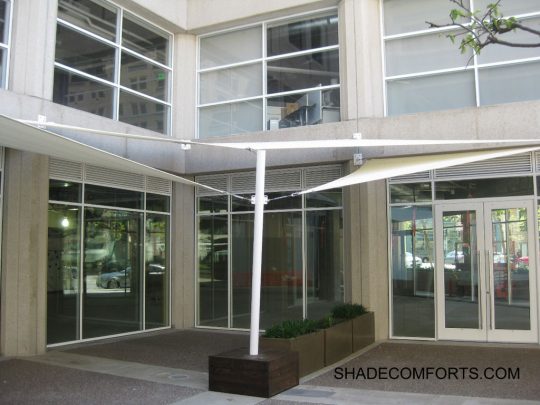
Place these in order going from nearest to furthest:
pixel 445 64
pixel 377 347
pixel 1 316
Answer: pixel 1 316 → pixel 377 347 → pixel 445 64

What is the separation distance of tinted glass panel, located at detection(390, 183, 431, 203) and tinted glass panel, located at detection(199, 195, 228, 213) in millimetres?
3764

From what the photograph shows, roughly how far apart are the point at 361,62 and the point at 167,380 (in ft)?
22.8

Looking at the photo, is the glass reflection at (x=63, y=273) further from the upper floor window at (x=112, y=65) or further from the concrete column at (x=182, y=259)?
the concrete column at (x=182, y=259)

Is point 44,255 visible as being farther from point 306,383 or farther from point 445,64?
point 445,64

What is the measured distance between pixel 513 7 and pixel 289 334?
7324 mm

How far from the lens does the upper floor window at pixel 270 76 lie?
1187cm

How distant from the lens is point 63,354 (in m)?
9.48

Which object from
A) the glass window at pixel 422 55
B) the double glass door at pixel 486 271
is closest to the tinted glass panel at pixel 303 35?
the glass window at pixel 422 55

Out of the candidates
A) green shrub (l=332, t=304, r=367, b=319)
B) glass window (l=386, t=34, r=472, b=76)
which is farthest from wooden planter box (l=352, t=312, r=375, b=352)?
glass window (l=386, t=34, r=472, b=76)

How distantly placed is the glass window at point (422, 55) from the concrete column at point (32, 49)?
6.33 metres

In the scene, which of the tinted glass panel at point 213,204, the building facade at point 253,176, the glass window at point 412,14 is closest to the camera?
the building facade at point 253,176

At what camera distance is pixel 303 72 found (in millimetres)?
12086

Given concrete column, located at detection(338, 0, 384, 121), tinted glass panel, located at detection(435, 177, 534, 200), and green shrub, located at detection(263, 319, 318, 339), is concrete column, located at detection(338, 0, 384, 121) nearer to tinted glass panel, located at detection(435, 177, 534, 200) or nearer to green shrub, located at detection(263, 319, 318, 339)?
tinted glass panel, located at detection(435, 177, 534, 200)

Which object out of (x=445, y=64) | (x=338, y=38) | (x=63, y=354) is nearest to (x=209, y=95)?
(x=338, y=38)
